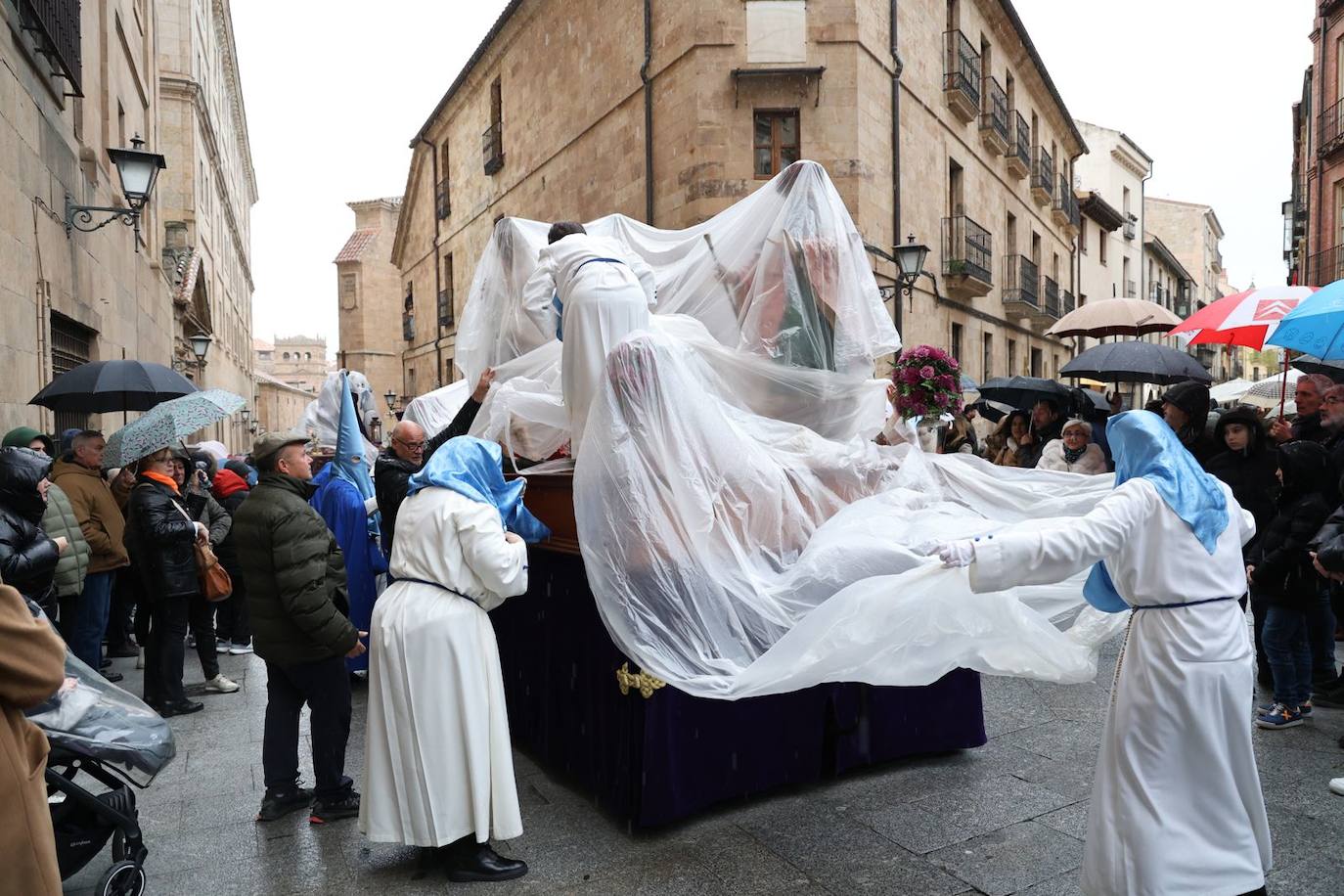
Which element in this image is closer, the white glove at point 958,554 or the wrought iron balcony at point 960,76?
the white glove at point 958,554

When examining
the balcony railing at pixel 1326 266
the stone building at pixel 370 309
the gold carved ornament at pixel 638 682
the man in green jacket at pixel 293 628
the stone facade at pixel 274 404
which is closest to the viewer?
the gold carved ornament at pixel 638 682

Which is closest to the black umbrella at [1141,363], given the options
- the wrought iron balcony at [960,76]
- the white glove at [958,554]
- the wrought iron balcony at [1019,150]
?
the white glove at [958,554]

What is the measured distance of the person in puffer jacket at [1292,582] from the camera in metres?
4.58

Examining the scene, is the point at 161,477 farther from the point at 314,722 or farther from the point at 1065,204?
the point at 1065,204

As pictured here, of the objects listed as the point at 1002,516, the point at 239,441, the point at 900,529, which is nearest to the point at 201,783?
the point at 900,529

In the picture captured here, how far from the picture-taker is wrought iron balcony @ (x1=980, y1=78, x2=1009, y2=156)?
18.2 m

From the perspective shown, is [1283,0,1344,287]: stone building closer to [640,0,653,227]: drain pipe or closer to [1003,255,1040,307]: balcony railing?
[1003,255,1040,307]: balcony railing

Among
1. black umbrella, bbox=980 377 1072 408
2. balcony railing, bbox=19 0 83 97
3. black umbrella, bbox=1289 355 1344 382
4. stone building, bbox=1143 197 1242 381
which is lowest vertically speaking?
black umbrella, bbox=980 377 1072 408

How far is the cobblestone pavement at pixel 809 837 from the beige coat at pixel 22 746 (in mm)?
1417

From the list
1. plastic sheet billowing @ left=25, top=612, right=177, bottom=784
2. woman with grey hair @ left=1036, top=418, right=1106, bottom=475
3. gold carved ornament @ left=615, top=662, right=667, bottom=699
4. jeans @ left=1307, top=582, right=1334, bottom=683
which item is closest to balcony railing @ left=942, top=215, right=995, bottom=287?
woman with grey hair @ left=1036, top=418, right=1106, bottom=475

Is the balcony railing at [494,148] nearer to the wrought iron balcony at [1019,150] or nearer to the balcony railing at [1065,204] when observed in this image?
the wrought iron balcony at [1019,150]

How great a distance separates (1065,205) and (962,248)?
959 cm

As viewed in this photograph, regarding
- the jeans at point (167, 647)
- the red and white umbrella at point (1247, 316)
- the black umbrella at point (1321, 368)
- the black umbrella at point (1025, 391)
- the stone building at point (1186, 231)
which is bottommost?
the jeans at point (167, 647)

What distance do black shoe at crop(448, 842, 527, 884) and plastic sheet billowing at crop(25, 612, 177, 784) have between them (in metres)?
1.03
